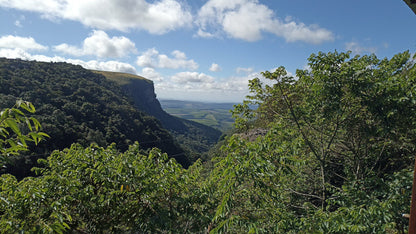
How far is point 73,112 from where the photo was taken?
66.4 meters

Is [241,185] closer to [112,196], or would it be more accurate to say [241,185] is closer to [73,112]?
[112,196]

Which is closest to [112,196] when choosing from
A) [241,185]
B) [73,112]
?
[241,185]

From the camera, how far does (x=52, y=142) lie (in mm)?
46719

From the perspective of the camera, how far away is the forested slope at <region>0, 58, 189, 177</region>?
2054 inches

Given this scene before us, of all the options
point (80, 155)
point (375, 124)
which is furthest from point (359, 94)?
point (80, 155)

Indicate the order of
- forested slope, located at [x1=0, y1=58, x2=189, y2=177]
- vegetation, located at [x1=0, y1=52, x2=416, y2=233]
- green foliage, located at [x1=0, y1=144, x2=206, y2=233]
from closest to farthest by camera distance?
vegetation, located at [x1=0, y1=52, x2=416, y2=233] < green foliage, located at [x1=0, y1=144, x2=206, y2=233] < forested slope, located at [x1=0, y1=58, x2=189, y2=177]

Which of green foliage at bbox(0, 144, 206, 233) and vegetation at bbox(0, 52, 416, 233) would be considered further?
green foliage at bbox(0, 144, 206, 233)

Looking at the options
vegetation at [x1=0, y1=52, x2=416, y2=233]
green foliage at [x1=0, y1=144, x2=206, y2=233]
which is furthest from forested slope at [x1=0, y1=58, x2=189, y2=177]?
vegetation at [x1=0, y1=52, x2=416, y2=233]

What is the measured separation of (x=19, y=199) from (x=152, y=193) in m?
2.18

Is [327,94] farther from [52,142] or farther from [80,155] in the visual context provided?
[52,142]

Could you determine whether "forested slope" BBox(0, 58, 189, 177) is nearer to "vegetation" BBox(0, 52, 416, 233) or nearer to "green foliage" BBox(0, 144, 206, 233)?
"green foliage" BBox(0, 144, 206, 233)

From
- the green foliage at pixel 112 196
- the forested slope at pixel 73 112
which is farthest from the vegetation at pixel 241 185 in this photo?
the forested slope at pixel 73 112

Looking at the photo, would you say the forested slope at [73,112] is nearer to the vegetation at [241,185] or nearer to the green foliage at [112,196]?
the green foliage at [112,196]

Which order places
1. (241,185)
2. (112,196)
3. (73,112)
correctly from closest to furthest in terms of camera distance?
(112,196) → (241,185) → (73,112)
